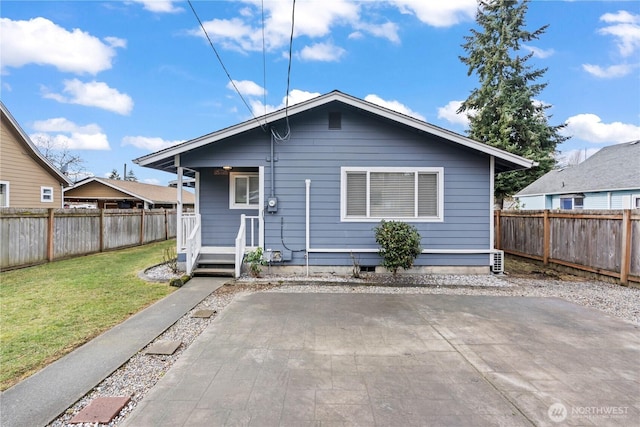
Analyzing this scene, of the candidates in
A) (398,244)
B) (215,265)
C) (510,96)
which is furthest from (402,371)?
(510,96)

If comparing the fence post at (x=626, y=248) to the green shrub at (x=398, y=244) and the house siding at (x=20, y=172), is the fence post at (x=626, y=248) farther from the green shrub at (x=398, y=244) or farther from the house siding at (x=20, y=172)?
the house siding at (x=20, y=172)

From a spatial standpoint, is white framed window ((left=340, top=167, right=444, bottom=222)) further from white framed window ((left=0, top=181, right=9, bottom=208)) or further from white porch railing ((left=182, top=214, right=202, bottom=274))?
white framed window ((left=0, top=181, right=9, bottom=208))

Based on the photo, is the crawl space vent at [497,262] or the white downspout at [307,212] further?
the crawl space vent at [497,262]

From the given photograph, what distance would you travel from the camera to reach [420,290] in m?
6.34

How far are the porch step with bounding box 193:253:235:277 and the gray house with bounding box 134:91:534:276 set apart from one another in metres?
0.05

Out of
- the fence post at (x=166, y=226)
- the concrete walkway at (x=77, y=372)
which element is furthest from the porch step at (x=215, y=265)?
the fence post at (x=166, y=226)

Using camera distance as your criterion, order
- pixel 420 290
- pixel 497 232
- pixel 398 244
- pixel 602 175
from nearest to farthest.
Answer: pixel 420 290
pixel 398 244
pixel 497 232
pixel 602 175

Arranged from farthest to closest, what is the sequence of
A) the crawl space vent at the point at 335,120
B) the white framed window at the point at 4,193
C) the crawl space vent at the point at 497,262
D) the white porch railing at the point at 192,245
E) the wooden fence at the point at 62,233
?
the white framed window at the point at 4,193 < the wooden fence at the point at 62,233 < the crawl space vent at the point at 497,262 < the crawl space vent at the point at 335,120 < the white porch railing at the point at 192,245

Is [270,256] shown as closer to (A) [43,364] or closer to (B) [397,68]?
(A) [43,364]

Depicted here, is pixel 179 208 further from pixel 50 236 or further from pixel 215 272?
pixel 50 236

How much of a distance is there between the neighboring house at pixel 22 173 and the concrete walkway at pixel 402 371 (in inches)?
519

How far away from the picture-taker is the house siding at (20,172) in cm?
1207

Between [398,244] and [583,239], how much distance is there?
15.7 feet

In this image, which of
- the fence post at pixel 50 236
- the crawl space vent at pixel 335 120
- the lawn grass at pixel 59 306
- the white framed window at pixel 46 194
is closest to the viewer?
the lawn grass at pixel 59 306
